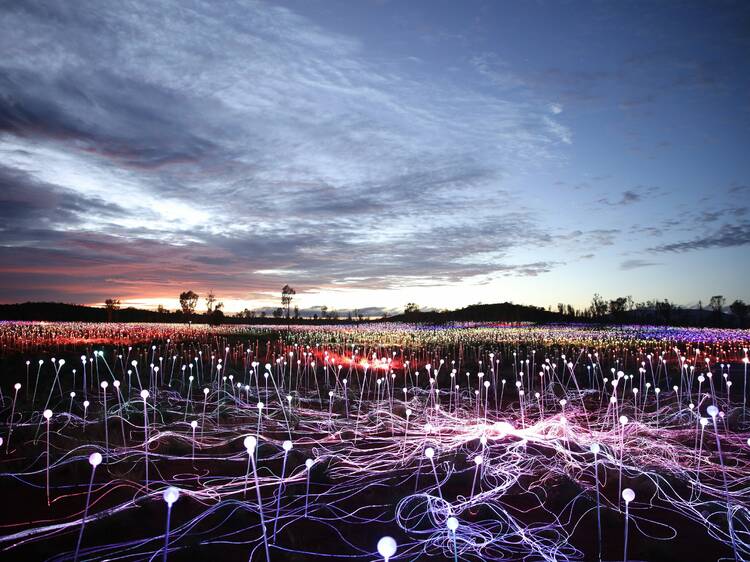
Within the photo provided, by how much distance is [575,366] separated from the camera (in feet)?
58.5

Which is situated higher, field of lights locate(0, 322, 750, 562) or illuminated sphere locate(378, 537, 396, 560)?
illuminated sphere locate(378, 537, 396, 560)

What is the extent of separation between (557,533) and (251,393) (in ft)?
28.3

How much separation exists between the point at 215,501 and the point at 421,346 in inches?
716

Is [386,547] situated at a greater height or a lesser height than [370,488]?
greater

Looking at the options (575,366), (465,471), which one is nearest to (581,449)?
(465,471)

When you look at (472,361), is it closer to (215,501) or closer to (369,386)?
(369,386)

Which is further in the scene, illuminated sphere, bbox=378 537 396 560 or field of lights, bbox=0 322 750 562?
field of lights, bbox=0 322 750 562

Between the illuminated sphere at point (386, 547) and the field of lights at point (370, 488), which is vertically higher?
the illuminated sphere at point (386, 547)

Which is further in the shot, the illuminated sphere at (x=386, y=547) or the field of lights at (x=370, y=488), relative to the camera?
the field of lights at (x=370, y=488)

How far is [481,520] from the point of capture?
486cm

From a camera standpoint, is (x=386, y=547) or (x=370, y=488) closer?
(x=386, y=547)

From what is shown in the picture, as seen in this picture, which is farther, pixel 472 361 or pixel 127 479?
pixel 472 361

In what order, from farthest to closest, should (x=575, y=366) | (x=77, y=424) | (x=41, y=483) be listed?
(x=575, y=366) < (x=77, y=424) < (x=41, y=483)

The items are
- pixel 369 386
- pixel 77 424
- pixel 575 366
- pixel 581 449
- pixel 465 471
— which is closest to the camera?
pixel 465 471
